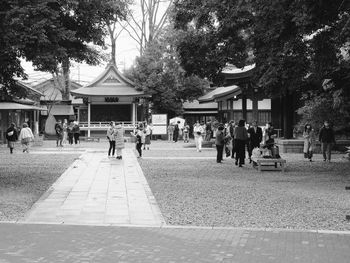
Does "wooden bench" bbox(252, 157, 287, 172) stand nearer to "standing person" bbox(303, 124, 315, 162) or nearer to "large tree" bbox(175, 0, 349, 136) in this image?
"large tree" bbox(175, 0, 349, 136)

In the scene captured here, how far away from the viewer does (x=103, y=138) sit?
50.0m

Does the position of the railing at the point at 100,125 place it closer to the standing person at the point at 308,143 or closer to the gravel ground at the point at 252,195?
the standing person at the point at 308,143

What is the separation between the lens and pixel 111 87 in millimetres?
51219

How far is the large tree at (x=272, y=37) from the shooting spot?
14695mm

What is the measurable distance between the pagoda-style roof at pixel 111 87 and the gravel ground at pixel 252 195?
97.4 feet

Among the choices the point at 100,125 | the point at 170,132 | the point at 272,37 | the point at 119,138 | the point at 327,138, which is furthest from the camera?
the point at 100,125

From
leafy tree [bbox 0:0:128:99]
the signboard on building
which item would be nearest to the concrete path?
leafy tree [bbox 0:0:128:99]

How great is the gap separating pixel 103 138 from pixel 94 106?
4.24 m

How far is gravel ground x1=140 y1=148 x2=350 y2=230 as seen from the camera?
9641mm

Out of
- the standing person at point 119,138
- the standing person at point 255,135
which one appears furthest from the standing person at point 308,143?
the standing person at point 119,138

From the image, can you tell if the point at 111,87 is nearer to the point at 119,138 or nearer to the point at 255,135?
the point at 119,138

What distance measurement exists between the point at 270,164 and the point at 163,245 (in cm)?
1197

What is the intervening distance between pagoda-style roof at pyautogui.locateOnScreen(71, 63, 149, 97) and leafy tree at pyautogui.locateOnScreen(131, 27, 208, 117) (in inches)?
34.3

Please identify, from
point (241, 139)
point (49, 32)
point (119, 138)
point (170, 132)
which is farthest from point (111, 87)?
point (49, 32)
